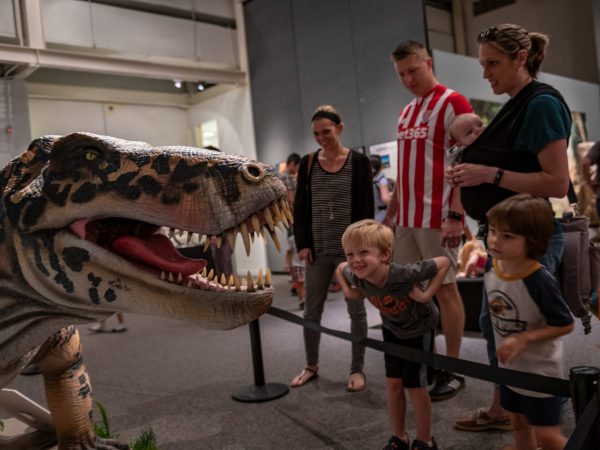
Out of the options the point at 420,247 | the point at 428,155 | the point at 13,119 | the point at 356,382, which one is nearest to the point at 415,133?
the point at 428,155

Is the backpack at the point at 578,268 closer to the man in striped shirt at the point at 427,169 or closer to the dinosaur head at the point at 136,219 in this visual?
the man in striped shirt at the point at 427,169

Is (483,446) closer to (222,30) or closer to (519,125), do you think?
(519,125)

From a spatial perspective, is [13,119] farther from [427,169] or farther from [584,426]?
[584,426]

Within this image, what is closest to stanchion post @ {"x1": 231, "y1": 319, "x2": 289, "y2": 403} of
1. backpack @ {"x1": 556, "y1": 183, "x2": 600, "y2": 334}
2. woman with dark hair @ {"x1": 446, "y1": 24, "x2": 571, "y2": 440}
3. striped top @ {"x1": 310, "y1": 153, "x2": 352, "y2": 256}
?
striped top @ {"x1": 310, "y1": 153, "x2": 352, "y2": 256}

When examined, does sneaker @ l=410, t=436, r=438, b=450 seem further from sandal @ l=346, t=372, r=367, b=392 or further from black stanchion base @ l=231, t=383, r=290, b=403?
black stanchion base @ l=231, t=383, r=290, b=403

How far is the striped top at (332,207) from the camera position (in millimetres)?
3117

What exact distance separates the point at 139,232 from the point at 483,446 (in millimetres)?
1697

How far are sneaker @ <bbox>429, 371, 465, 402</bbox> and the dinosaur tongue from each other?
1937 mm

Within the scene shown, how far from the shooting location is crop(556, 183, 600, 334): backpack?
1.93m

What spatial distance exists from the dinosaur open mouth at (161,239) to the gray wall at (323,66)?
6.23 metres

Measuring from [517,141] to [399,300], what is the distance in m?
0.71

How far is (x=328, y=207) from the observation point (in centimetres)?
314

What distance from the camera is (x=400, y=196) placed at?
2992 mm

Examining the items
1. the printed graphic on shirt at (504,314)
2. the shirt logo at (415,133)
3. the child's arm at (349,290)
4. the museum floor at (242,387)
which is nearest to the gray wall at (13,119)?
the museum floor at (242,387)
